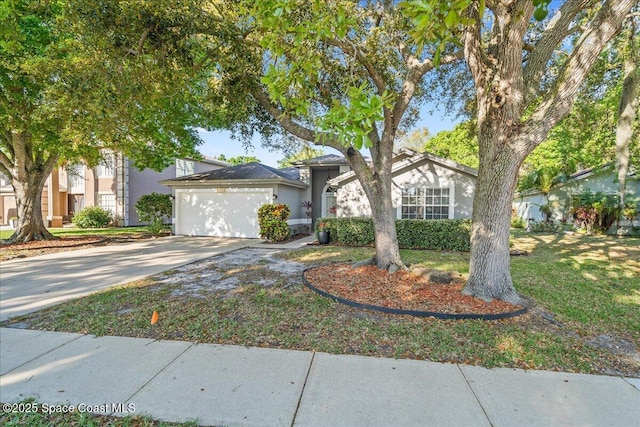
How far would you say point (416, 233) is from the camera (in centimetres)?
1064

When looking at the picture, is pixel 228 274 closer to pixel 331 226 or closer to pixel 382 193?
pixel 382 193

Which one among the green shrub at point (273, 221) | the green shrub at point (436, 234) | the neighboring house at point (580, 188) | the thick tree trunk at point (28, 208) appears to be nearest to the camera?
the green shrub at point (436, 234)

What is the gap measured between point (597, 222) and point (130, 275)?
→ 20.3m

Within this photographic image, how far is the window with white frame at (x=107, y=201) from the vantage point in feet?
66.7

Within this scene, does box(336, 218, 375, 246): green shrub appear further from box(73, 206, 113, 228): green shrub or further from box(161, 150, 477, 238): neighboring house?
box(73, 206, 113, 228): green shrub

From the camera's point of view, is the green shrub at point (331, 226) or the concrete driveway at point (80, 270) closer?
the concrete driveway at point (80, 270)

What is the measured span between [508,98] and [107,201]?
23901 mm

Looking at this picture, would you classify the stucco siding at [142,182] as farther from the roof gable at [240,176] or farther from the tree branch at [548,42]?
the tree branch at [548,42]

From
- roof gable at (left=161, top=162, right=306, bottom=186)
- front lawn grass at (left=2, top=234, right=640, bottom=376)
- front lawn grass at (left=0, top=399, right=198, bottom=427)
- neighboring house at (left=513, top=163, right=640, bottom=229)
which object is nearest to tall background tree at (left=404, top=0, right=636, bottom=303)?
front lawn grass at (left=2, top=234, right=640, bottom=376)

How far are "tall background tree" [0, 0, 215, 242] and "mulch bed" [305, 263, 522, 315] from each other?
5301mm

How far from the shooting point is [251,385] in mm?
2629

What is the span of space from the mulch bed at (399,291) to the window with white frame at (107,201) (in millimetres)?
19566

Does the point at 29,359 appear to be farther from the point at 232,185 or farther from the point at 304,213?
the point at 304,213

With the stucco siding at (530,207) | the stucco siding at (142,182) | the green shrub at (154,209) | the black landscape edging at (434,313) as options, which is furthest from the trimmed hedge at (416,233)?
the stucco siding at (142,182)
